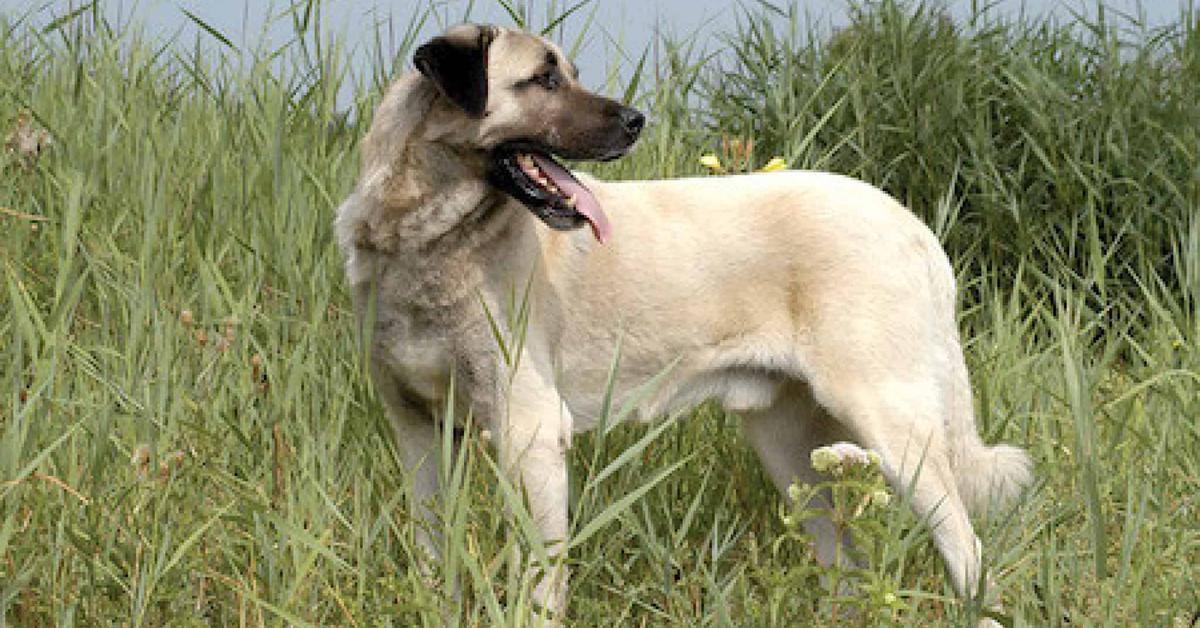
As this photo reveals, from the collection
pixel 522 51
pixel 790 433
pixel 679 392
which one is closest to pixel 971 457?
pixel 790 433

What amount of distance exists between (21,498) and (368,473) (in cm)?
91

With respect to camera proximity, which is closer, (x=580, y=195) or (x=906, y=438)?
(x=580, y=195)

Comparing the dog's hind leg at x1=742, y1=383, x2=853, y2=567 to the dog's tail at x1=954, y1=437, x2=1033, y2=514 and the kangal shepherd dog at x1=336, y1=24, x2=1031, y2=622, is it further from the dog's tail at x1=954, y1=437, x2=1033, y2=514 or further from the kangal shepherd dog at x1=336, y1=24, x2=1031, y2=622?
the dog's tail at x1=954, y1=437, x2=1033, y2=514

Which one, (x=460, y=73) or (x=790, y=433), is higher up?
(x=460, y=73)

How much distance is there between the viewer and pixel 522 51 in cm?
362

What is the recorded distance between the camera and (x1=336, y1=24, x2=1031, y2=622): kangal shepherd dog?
3.53m

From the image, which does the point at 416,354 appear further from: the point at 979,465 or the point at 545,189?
the point at 979,465

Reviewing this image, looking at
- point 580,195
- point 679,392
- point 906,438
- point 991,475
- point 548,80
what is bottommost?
point 991,475

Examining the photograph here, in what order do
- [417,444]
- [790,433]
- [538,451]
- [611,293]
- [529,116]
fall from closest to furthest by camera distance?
[538,451], [529,116], [417,444], [611,293], [790,433]

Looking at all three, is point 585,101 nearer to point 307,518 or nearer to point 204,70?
point 307,518

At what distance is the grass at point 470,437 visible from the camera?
2.89 meters

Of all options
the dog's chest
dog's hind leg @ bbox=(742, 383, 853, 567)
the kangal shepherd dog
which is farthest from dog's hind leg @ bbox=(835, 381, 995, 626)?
the dog's chest

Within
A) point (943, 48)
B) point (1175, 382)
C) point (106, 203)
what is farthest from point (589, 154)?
point (943, 48)

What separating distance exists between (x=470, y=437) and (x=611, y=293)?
53 cm
